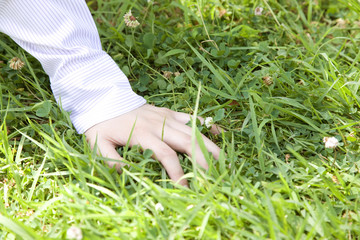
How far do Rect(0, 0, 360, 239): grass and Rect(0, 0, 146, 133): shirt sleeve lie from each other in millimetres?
105

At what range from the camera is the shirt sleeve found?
167cm

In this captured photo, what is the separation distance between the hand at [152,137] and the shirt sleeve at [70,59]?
0.05 meters

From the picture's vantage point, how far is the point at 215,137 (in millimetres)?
1682

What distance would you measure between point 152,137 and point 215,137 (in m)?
0.28

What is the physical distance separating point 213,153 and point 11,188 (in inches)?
31.0

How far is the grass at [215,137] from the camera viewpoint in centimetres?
130

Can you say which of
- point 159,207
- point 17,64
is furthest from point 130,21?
point 159,207

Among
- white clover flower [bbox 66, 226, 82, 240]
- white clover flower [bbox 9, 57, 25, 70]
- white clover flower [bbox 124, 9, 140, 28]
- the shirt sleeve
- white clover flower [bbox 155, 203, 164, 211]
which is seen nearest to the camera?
white clover flower [bbox 66, 226, 82, 240]

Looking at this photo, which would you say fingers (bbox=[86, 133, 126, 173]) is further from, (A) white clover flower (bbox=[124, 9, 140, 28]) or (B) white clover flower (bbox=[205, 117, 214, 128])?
(A) white clover flower (bbox=[124, 9, 140, 28])

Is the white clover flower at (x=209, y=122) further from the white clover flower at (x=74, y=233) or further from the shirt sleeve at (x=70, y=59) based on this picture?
the white clover flower at (x=74, y=233)

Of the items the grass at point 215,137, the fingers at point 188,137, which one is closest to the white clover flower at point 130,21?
→ the grass at point 215,137

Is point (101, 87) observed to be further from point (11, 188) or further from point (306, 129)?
point (306, 129)

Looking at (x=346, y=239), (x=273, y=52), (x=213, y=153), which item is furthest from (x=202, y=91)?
(x=346, y=239)

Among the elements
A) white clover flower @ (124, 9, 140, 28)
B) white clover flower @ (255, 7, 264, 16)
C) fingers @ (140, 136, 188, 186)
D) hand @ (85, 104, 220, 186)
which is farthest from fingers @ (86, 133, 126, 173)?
white clover flower @ (255, 7, 264, 16)
